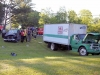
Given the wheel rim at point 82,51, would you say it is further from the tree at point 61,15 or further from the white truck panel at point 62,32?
the tree at point 61,15

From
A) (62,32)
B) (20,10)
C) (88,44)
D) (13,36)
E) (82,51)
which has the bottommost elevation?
(82,51)

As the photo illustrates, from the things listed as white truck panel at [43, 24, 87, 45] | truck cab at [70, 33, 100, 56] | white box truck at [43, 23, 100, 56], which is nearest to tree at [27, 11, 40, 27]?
white truck panel at [43, 24, 87, 45]

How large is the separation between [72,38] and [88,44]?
2277mm

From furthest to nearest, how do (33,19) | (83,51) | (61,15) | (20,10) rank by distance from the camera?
1. (33,19)
2. (61,15)
3. (20,10)
4. (83,51)

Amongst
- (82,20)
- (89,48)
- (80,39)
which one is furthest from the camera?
(82,20)

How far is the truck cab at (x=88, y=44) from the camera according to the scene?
1797 cm

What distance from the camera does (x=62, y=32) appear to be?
70.0 feet

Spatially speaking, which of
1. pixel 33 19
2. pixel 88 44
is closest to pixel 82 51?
pixel 88 44

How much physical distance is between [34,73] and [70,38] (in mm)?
13769

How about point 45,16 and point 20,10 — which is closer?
point 20,10

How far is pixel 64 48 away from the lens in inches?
920

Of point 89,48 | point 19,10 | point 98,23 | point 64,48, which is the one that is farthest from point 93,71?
point 98,23

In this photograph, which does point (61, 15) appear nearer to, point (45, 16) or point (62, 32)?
point (45, 16)

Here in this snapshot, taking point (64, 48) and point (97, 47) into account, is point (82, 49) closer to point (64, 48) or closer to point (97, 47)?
point (97, 47)
